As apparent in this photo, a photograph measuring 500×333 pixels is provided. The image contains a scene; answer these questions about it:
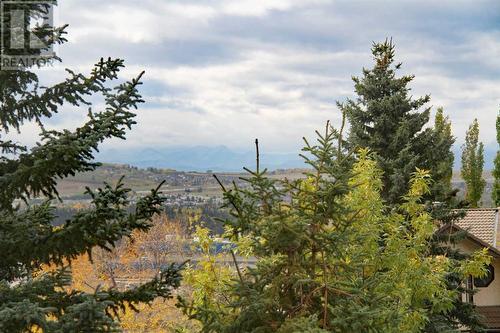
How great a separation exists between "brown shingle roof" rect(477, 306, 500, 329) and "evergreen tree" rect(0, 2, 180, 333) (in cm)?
2573

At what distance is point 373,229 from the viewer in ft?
38.1

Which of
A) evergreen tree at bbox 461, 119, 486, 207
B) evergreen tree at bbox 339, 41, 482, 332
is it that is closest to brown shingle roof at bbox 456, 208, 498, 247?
evergreen tree at bbox 339, 41, 482, 332

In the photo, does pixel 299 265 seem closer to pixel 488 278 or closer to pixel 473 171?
pixel 488 278

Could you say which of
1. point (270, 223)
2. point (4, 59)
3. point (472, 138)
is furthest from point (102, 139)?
point (472, 138)

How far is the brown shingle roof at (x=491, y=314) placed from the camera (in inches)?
1206

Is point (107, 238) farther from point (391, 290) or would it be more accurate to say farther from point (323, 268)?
point (391, 290)

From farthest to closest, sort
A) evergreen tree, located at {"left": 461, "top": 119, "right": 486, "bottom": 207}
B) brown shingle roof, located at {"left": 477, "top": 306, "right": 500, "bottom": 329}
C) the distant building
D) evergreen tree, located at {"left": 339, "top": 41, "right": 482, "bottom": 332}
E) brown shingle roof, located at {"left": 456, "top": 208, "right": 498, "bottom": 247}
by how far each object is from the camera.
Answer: evergreen tree, located at {"left": 461, "top": 119, "right": 486, "bottom": 207} → brown shingle roof, located at {"left": 456, "top": 208, "right": 498, "bottom": 247} → brown shingle roof, located at {"left": 477, "top": 306, "right": 500, "bottom": 329} → the distant building → evergreen tree, located at {"left": 339, "top": 41, "right": 482, "bottom": 332}

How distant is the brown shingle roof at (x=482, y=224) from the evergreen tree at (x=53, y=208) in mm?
27363

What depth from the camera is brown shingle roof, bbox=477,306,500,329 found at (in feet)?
100

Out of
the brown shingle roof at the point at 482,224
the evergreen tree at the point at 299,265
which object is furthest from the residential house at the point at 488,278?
the evergreen tree at the point at 299,265

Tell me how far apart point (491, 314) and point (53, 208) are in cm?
2700

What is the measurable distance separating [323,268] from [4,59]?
4.91m

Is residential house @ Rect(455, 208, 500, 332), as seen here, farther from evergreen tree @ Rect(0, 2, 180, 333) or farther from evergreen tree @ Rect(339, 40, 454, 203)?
evergreen tree @ Rect(0, 2, 180, 333)

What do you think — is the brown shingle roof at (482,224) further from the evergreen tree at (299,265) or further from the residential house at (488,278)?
the evergreen tree at (299,265)
